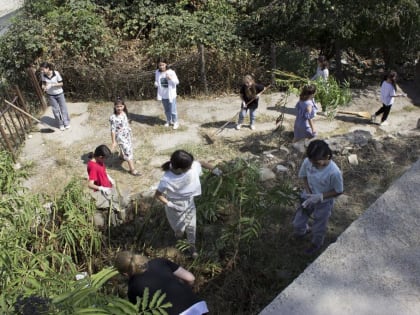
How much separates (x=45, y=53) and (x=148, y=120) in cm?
305

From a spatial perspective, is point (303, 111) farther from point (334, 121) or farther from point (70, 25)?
point (70, 25)

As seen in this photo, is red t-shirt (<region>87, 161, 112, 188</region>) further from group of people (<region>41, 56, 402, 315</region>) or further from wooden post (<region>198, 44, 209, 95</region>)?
wooden post (<region>198, 44, 209, 95</region>)

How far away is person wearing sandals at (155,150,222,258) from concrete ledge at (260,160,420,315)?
1694 millimetres

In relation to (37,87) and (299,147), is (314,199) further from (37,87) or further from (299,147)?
(37,87)

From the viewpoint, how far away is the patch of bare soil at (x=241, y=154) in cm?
419

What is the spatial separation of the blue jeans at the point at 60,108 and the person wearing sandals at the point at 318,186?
543 cm

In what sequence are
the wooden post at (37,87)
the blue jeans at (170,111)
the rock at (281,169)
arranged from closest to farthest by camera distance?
the rock at (281,169) → the blue jeans at (170,111) → the wooden post at (37,87)

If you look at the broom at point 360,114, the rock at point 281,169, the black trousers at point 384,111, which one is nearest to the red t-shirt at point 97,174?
the rock at point 281,169

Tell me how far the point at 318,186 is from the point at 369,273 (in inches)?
56.9

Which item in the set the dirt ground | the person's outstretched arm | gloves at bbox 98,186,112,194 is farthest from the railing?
the person's outstretched arm

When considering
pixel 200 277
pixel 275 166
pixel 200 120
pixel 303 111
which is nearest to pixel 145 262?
pixel 200 277

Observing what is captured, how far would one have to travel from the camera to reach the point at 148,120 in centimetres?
859

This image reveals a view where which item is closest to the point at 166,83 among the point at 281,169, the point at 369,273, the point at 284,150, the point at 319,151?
the point at 284,150

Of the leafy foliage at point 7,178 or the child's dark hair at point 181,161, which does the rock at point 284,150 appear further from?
the leafy foliage at point 7,178
